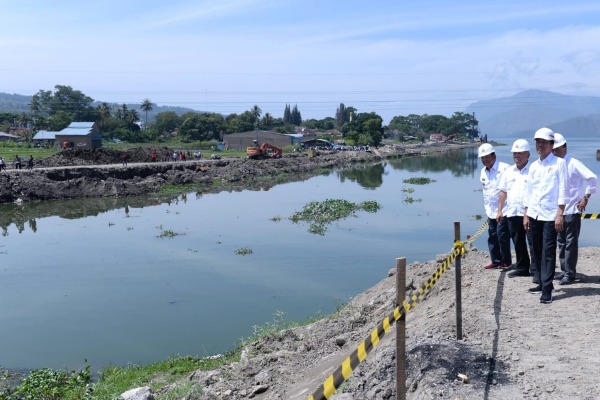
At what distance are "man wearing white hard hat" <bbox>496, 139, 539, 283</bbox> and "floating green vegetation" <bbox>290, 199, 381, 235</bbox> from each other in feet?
47.9

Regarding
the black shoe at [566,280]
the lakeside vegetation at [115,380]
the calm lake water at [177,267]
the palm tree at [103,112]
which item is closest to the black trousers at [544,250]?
the black shoe at [566,280]

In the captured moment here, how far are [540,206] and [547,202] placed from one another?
105mm

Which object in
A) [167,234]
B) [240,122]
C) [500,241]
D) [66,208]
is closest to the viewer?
[500,241]

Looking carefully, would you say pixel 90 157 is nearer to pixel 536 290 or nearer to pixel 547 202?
pixel 536 290

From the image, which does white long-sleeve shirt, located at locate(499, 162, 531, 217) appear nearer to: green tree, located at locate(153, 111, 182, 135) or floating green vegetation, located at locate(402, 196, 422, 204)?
floating green vegetation, located at locate(402, 196, 422, 204)

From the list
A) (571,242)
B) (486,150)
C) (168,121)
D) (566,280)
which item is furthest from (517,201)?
(168,121)

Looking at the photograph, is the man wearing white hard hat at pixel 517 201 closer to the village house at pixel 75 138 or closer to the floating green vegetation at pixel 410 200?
the floating green vegetation at pixel 410 200

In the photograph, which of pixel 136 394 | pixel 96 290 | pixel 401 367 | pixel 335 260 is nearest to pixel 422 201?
pixel 335 260

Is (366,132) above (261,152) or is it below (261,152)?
above

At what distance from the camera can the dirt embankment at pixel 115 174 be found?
34.6 m

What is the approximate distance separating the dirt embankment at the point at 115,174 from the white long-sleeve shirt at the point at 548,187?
31763 millimetres

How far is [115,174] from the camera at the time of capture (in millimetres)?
41000

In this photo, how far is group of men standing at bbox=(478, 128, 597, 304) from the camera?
710 centimetres

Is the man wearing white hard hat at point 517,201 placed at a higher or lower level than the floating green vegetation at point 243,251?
higher
